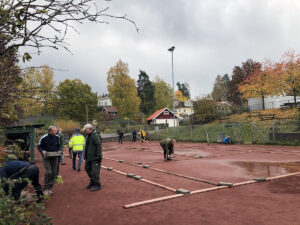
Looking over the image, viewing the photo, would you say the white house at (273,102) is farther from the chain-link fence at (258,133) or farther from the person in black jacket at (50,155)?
the person in black jacket at (50,155)

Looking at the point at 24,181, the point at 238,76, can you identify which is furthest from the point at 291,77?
the point at 24,181

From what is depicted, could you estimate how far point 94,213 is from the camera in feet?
15.9

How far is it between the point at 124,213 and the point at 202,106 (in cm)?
3082

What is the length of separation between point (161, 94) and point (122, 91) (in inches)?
792

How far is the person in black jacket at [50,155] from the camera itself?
6.29m

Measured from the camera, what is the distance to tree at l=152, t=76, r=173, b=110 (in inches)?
2854

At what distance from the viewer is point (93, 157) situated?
670cm

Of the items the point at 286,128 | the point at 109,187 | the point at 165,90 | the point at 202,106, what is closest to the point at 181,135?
the point at 202,106

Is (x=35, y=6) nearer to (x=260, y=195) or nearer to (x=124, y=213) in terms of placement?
(x=124, y=213)

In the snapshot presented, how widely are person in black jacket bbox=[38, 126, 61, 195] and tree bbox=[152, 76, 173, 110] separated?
65.1 meters

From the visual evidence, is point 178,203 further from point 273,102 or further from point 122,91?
point 122,91

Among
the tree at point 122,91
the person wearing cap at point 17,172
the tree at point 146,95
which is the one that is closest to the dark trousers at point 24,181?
the person wearing cap at point 17,172

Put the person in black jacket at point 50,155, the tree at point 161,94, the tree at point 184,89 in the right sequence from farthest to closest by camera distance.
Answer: the tree at point 184,89 → the tree at point 161,94 → the person in black jacket at point 50,155

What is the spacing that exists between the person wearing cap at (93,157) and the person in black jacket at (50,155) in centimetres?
85
